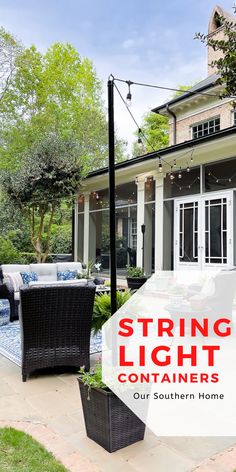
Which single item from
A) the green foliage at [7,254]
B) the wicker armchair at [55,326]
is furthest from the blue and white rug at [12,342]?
the green foliage at [7,254]

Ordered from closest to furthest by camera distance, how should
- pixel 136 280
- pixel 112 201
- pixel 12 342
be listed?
1. pixel 112 201
2. pixel 12 342
3. pixel 136 280

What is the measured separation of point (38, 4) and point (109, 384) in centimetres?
1080

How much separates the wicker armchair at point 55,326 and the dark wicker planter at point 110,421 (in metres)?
1.18

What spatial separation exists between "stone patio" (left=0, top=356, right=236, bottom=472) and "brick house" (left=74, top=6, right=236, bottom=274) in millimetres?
6122

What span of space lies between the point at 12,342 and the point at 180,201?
240 inches

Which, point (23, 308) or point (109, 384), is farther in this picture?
point (23, 308)

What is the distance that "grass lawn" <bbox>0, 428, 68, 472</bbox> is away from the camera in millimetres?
2049

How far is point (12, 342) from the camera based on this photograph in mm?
4879

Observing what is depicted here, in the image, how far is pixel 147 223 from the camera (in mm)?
10516

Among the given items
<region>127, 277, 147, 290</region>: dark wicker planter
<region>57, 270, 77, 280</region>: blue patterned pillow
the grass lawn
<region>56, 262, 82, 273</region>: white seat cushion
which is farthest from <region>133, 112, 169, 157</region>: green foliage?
the grass lawn

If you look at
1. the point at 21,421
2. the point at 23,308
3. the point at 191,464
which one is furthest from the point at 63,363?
the point at 191,464

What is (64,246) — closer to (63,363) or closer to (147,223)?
(147,223)

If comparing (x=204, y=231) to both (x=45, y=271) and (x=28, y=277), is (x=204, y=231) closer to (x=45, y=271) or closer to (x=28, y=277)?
(x=45, y=271)

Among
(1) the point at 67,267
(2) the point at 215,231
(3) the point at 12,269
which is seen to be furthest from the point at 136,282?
(3) the point at 12,269
